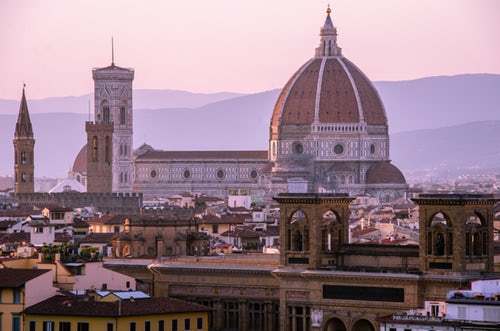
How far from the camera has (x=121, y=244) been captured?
90.6 meters

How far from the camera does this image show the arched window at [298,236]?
243 feet

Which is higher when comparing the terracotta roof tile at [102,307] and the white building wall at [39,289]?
the white building wall at [39,289]

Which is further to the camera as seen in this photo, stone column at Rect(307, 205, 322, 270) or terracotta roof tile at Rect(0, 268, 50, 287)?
stone column at Rect(307, 205, 322, 270)

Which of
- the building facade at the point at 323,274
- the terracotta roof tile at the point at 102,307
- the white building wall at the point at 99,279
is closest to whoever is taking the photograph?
the terracotta roof tile at the point at 102,307

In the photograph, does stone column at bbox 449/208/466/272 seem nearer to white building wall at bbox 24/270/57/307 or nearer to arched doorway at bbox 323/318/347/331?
arched doorway at bbox 323/318/347/331

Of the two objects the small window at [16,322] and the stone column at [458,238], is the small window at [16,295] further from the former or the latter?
the stone column at [458,238]

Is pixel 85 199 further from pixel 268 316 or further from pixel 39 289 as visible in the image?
pixel 39 289

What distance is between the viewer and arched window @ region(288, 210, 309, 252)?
243 ft

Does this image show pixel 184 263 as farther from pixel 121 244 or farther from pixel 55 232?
pixel 55 232

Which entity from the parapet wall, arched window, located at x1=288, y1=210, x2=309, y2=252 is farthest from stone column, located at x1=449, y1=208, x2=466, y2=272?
the parapet wall

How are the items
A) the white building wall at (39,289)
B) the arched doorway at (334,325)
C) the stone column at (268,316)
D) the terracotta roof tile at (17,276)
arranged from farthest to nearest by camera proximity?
the stone column at (268,316), the arched doorway at (334,325), the terracotta roof tile at (17,276), the white building wall at (39,289)

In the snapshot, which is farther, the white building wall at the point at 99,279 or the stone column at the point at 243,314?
the stone column at the point at 243,314

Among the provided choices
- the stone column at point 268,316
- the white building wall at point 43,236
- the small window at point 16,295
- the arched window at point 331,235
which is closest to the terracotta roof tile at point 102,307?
the small window at point 16,295

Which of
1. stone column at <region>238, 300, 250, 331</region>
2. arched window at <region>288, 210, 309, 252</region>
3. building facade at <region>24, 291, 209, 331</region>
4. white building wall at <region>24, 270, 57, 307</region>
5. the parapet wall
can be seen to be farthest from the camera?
the parapet wall
